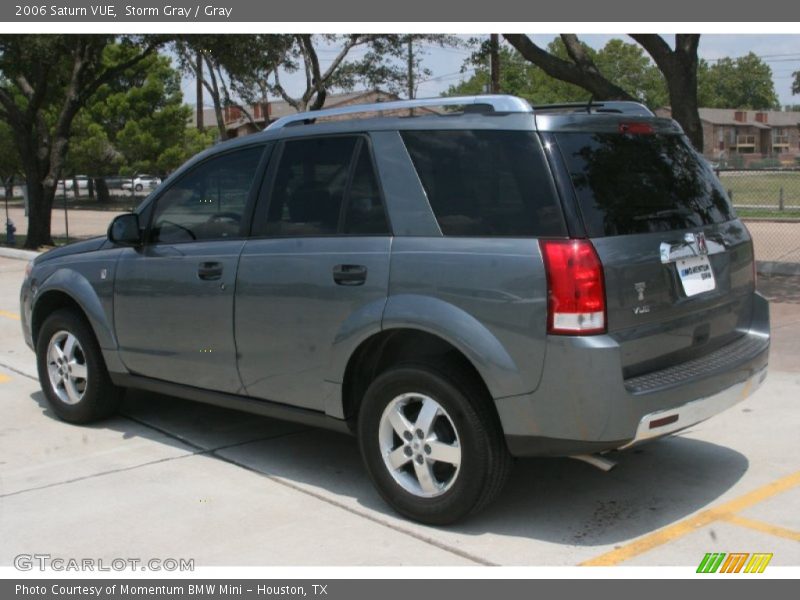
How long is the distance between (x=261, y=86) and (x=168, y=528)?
22.1 m

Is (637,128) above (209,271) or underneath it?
above

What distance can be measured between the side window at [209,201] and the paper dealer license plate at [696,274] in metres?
2.41

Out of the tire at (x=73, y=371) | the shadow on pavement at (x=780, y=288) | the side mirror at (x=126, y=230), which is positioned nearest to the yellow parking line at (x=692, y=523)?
the side mirror at (x=126, y=230)

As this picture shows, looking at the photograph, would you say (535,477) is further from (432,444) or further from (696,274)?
(696,274)

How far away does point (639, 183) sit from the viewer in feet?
14.5

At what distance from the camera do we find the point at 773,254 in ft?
54.4

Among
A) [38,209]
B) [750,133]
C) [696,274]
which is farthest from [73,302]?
[750,133]

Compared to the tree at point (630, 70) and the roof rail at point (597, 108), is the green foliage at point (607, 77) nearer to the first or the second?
the tree at point (630, 70)

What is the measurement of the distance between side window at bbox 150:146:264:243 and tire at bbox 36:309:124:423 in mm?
941

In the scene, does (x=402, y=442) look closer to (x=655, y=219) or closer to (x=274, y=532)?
(x=274, y=532)

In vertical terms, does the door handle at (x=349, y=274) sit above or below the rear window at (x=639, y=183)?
below

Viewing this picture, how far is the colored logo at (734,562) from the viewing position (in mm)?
4020

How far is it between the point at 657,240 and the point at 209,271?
8.17 ft

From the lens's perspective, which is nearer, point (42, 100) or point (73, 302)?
point (73, 302)
